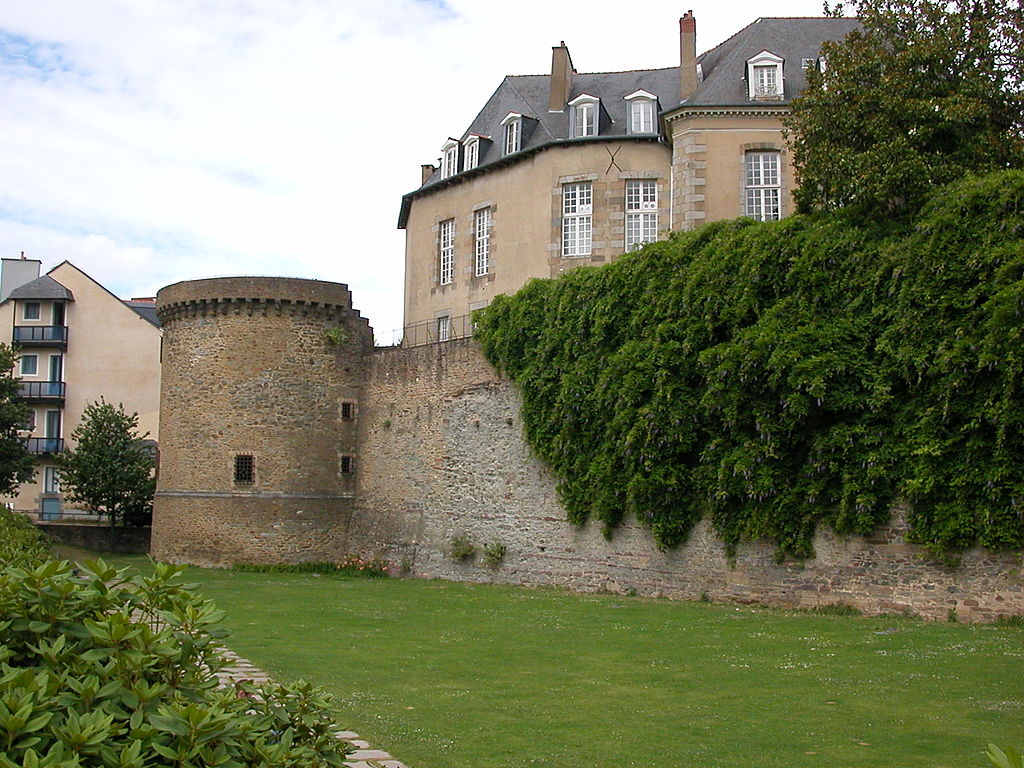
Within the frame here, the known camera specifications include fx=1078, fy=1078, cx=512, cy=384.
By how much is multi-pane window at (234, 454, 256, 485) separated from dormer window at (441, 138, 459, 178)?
12.0 meters

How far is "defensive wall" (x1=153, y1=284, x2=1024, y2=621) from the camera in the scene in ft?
81.5

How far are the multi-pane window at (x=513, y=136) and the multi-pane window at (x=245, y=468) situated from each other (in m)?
12.2

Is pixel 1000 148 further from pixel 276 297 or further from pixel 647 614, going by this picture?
pixel 276 297

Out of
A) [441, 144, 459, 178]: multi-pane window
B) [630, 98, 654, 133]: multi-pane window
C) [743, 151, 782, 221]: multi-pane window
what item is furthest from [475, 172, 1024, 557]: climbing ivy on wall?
[441, 144, 459, 178]: multi-pane window

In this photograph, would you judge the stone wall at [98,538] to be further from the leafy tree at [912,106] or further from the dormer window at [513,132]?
the leafy tree at [912,106]

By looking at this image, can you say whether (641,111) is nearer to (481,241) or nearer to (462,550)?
(481,241)

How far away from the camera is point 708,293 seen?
19312mm

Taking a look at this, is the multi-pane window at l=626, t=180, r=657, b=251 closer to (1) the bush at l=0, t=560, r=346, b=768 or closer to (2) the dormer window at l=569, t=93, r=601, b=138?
(2) the dormer window at l=569, t=93, r=601, b=138

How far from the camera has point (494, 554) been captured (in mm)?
25156

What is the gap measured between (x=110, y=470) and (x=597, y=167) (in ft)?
64.0

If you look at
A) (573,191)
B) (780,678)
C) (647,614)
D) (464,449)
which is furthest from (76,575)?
(573,191)

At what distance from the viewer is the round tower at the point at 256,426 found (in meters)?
29.8

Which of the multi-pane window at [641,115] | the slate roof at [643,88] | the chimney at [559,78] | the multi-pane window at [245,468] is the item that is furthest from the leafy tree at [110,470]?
Result: the multi-pane window at [641,115]

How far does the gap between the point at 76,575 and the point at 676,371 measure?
15.3m
